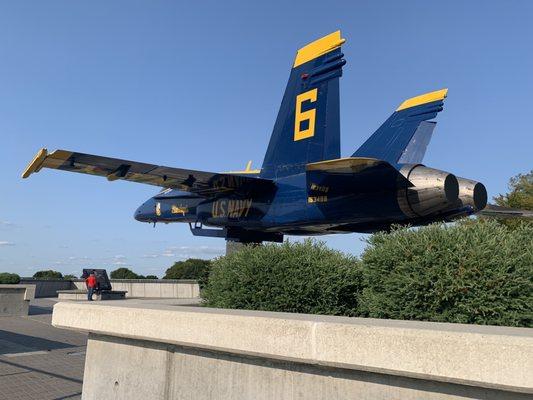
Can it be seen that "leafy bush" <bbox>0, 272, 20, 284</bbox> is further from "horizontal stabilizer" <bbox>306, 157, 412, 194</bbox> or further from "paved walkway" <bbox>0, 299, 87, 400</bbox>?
"horizontal stabilizer" <bbox>306, 157, 412, 194</bbox>

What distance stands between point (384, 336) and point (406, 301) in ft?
3.83

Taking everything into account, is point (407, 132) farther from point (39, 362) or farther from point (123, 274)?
point (123, 274)

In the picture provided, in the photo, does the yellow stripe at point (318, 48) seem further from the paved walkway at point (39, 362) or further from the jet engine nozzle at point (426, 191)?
the paved walkway at point (39, 362)

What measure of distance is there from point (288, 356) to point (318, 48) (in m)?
10.2

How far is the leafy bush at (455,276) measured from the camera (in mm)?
3822

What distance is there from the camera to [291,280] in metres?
5.38

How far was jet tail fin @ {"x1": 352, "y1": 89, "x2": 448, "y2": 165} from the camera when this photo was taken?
525 inches

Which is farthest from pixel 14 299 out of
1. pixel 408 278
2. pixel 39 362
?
pixel 408 278

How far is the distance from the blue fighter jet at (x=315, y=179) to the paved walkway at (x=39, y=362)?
399 cm

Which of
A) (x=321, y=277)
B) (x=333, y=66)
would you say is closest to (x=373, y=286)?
(x=321, y=277)

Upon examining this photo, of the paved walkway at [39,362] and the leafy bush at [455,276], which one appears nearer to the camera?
the leafy bush at [455,276]

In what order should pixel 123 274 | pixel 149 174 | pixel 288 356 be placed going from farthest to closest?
pixel 123 274, pixel 149 174, pixel 288 356

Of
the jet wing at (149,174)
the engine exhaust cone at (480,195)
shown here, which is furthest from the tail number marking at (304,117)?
the engine exhaust cone at (480,195)

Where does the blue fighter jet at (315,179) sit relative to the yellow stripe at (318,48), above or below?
below
